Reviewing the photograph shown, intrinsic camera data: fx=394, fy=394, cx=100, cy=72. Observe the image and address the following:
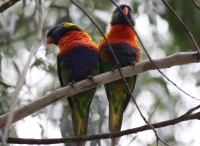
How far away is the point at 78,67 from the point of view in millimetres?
2750

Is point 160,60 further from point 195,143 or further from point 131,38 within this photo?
point 195,143

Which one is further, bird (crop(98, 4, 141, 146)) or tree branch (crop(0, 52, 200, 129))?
bird (crop(98, 4, 141, 146))

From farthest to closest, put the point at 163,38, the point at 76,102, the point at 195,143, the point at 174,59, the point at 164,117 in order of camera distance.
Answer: the point at 164,117 → the point at 195,143 → the point at 163,38 → the point at 76,102 → the point at 174,59

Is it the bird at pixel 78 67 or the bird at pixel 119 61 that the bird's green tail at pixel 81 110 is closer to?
the bird at pixel 78 67

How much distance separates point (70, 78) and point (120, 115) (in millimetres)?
441

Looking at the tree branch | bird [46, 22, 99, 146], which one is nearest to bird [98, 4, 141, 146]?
bird [46, 22, 99, 146]

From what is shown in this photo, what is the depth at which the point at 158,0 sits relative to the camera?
370cm

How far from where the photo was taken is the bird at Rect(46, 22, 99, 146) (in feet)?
8.86

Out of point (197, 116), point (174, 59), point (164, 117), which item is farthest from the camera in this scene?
point (164, 117)

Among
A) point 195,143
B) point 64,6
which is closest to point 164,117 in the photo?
point 195,143

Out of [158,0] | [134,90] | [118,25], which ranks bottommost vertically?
[134,90]

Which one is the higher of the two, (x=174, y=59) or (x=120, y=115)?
(x=174, y=59)

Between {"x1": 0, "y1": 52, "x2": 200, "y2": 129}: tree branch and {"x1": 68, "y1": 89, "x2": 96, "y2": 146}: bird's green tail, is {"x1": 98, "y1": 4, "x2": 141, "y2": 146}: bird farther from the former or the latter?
{"x1": 0, "y1": 52, "x2": 200, "y2": 129}: tree branch

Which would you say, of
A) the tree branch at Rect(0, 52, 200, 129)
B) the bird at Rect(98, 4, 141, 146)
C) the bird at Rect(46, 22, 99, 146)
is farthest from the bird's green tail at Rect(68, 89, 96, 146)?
the tree branch at Rect(0, 52, 200, 129)
